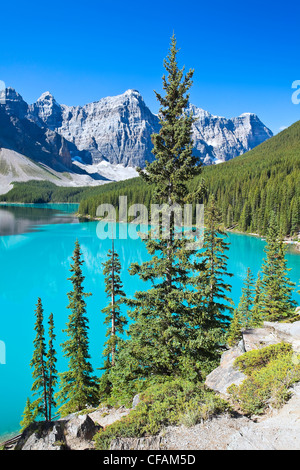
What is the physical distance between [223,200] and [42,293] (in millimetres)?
82746

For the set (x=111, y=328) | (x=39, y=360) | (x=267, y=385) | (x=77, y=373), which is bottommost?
(x=77, y=373)

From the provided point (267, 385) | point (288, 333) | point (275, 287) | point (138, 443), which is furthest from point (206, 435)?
point (275, 287)

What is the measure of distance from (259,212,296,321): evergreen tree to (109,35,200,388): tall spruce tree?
13.2 meters

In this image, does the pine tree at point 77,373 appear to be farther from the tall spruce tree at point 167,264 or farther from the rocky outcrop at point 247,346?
the rocky outcrop at point 247,346

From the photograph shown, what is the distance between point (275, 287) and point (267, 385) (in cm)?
1607

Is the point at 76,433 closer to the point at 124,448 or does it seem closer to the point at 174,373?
the point at 124,448

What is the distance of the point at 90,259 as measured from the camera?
181 feet

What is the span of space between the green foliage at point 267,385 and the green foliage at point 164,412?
1045mm

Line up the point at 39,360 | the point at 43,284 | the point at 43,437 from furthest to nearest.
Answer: the point at 43,284 < the point at 39,360 < the point at 43,437

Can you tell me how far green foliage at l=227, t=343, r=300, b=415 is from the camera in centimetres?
750

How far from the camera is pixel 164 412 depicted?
715cm

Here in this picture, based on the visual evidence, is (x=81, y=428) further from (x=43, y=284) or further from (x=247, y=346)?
(x=43, y=284)

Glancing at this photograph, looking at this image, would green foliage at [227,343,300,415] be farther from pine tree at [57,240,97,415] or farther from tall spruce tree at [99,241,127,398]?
pine tree at [57,240,97,415]
